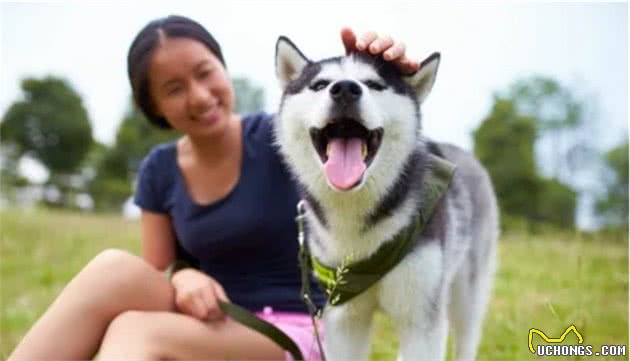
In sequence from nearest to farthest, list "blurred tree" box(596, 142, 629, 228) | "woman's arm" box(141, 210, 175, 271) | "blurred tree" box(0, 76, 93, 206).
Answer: "woman's arm" box(141, 210, 175, 271) < "blurred tree" box(596, 142, 629, 228) < "blurred tree" box(0, 76, 93, 206)

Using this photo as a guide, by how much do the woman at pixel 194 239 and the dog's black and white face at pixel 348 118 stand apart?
0.07 meters

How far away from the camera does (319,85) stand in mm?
1759

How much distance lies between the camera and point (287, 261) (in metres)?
2.27

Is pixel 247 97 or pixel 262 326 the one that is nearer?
pixel 262 326

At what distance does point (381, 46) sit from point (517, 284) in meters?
2.23

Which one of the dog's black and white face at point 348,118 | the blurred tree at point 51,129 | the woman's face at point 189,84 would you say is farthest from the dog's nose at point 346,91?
the blurred tree at point 51,129

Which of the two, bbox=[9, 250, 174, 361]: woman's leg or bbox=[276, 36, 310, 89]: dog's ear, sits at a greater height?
bbox=[276, 36, 310, 89]: dog's ear

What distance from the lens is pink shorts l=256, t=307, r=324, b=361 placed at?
2.09 m

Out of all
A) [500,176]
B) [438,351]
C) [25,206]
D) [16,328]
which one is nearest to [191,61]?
[438,351]

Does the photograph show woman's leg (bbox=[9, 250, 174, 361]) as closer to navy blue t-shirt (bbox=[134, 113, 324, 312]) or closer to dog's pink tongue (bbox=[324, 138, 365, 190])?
navy blue t-shirt (bbox=[134, 113, 324, 312])

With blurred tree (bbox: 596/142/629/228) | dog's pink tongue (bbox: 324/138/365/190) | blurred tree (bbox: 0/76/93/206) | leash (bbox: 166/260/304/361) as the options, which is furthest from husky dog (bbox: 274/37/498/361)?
blurred tree (bbox: 0/76/93/206)

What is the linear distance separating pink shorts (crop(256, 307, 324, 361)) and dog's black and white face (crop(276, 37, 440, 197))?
502 mm

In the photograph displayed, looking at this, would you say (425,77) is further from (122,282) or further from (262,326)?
(122,282)

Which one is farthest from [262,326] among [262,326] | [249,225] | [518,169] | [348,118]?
[518,169]
